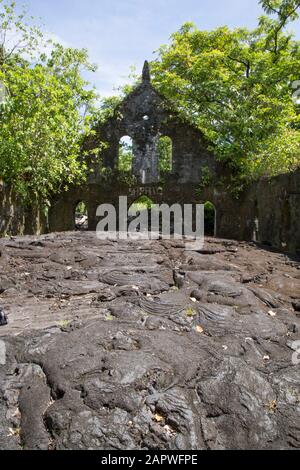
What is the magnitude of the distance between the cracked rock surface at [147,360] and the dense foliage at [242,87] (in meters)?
7.13

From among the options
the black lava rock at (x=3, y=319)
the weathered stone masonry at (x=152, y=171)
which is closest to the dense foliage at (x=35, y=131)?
the weathered stone masonry at (x=152, y=171)

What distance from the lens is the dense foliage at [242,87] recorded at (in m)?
15.6

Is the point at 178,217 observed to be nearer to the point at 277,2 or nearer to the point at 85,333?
the point at 277,2

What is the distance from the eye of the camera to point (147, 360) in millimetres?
4148

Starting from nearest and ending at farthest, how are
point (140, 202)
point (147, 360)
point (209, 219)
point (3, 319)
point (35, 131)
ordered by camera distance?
point (147, 360) < point (3, 319) < point (35, 131) < point (209, 219) < point (140, 202)

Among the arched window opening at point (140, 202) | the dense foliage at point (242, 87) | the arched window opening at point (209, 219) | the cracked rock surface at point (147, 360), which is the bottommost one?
the cracked rock surface at point (147, 360)

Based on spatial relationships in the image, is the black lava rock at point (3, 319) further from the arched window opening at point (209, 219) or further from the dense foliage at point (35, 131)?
the arched window opening at point (209, 219)

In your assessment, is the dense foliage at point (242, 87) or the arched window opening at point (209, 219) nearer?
the dense foliage at point (242, 87)

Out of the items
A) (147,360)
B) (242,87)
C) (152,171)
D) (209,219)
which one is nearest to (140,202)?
(209,219)

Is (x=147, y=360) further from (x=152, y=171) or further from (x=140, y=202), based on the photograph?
(x=140, y=202)

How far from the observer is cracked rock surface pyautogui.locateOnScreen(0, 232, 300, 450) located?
Answer: 343cm

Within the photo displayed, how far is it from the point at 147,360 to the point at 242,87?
15.8m
